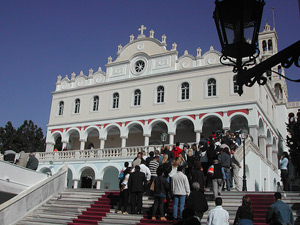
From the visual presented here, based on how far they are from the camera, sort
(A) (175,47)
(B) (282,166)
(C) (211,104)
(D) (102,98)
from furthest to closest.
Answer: (D) (102,98), (A) (175,47), (C) (211,104), (B) (282,166)

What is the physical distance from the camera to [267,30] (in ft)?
160

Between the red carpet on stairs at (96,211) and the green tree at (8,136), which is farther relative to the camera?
the green tree at (8,136)

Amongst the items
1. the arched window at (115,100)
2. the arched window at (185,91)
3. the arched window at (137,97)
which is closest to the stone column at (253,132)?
the arched window at (185,91)

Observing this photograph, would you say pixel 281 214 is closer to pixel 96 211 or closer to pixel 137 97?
pixel 96 211

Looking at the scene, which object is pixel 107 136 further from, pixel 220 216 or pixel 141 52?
pixel 220 216

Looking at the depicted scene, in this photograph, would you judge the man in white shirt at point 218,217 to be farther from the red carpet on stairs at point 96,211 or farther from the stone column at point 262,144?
the stone column at point 262,144

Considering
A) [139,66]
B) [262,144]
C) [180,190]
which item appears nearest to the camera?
[180,190]

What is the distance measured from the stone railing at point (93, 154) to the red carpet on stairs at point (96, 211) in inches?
461

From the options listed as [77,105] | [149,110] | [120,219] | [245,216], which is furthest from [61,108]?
[245,216]

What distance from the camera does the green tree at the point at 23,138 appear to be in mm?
37625

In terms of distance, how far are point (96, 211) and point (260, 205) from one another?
5.59m

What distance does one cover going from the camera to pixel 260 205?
10508mm

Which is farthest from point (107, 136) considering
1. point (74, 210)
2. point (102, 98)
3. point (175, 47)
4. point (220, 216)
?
point (220, 216)

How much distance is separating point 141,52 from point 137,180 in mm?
22593
